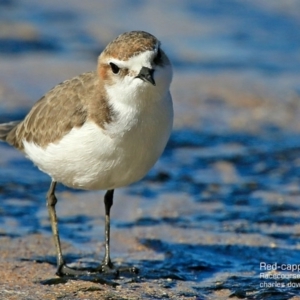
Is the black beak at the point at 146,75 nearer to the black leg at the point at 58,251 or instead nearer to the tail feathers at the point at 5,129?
the black leg at the point at 58,251

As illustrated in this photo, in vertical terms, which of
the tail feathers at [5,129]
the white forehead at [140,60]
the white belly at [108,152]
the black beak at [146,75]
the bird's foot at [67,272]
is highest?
the tail feathers at [5,129]

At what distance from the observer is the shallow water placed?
760 centimetres

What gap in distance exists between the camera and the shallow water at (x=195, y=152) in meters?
7.60

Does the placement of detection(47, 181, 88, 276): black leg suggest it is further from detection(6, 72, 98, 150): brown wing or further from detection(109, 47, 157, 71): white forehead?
detection(109, 47, 157, 71): white forehead

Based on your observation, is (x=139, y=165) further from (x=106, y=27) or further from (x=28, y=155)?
(x=106, y=27)

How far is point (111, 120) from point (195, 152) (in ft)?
14.2

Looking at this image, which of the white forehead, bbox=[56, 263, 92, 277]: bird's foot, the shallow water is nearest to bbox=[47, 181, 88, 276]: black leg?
bbox=[56, 263, 92, 277]: bird's foot

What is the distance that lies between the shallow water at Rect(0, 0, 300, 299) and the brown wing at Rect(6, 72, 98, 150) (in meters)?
1.19

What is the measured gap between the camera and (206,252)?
7.71m

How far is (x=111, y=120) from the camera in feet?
20.9

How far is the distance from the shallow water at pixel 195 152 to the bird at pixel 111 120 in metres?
1.03

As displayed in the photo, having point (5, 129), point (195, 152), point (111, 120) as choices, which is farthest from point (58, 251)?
point (195, 152)

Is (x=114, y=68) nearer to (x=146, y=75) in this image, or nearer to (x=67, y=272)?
(x=146, y=75)

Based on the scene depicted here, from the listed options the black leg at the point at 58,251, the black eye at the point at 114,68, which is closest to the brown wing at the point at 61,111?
the black eye at the point at 114,68
